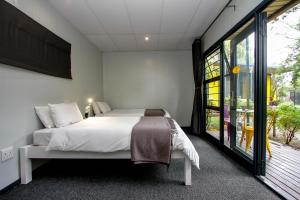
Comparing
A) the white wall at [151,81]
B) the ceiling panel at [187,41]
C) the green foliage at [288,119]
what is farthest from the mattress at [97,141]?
the white wall at [151,81]

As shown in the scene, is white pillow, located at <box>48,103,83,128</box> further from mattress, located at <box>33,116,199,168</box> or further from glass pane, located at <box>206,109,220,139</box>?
glass pane, located at <box>206,109,220,139</box>

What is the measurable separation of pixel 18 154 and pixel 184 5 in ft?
10.1

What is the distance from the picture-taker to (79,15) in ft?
9.37

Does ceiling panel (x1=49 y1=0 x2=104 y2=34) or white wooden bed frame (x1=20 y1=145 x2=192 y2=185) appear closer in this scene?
white wooden bed frame (x1=20 y1=145 x2=192 y2=185)

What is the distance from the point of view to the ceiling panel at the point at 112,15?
99.1 inches

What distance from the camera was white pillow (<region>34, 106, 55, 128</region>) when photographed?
219 cm

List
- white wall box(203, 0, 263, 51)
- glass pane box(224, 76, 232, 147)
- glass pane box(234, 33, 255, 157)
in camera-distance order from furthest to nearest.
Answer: glass pane box(224, 76, 232, 147), glass pane box(234, 33, 255, 157), white wall box(203, 0, 263, 51)

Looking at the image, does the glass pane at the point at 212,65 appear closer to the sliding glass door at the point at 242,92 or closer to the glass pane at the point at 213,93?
the sliding glass door at the point at 242,92

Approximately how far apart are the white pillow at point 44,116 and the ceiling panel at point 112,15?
67.4 inches

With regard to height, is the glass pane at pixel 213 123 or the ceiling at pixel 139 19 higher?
the ceiling at pixel 139 19

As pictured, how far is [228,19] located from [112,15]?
6.47ft

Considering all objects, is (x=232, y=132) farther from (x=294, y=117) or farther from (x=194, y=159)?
Answer: (x=194, y=159)

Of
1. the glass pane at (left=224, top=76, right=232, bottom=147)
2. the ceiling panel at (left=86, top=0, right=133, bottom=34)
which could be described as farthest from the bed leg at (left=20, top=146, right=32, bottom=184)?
the glass pane at (left=224, top=76, right=232, bottom=147)

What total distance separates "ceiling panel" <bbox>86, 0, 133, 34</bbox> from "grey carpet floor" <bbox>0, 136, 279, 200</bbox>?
2.46m
